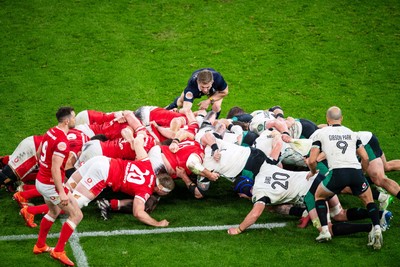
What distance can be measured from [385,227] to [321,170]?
3.94 ft

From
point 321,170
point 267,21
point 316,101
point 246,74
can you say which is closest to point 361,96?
point 316,101

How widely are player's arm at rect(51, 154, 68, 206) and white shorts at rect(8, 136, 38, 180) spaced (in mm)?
2096

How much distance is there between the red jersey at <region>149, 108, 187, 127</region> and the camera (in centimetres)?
1084

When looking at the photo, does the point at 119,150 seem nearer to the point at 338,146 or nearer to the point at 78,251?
the point at 78,251

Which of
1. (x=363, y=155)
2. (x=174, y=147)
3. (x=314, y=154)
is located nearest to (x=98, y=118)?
(x=174, y=147)

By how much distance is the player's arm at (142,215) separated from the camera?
29.6 ft

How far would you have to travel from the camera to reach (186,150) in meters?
9.85

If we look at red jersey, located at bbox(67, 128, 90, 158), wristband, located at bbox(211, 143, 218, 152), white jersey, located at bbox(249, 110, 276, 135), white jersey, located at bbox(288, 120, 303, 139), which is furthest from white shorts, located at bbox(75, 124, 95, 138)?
white jersey, located at bbox(288, 120, 303, 139)

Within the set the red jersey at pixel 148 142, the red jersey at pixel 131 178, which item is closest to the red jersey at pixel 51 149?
the red jersey at pixel 131 178

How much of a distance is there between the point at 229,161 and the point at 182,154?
2.48 ft

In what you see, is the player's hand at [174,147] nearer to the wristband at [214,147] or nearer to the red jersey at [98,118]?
the wristband at [214,147]

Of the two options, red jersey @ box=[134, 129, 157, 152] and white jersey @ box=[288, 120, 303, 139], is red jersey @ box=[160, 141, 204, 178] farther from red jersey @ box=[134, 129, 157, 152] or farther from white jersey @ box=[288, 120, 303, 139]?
white jersey @ box=[288, 120, 303, 139]

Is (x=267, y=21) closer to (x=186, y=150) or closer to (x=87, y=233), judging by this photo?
(x=186, y=150)

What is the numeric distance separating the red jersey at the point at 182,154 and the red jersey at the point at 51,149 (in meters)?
2.13
